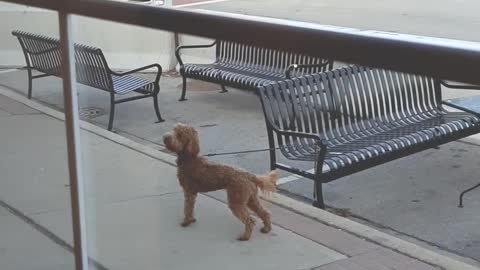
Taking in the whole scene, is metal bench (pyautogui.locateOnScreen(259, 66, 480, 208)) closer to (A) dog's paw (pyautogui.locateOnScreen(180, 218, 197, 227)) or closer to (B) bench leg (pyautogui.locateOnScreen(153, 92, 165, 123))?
(A) dog's paw (pyautogui.locateOnScreen(180, 218, 197, 227))

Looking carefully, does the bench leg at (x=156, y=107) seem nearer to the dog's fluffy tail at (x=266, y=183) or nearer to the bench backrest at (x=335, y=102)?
the bench backrest at (x=335, y=102)

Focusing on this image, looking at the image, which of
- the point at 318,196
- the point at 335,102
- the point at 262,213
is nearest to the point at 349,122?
the point at 335,102

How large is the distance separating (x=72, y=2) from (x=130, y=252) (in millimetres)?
1875

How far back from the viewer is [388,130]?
6324 mm

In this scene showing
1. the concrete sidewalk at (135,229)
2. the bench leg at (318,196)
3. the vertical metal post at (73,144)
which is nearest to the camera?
the vertical metal post at (73,144)

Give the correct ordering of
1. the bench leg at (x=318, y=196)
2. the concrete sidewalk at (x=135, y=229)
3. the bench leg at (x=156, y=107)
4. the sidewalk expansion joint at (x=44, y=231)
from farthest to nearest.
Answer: the bench leg at (x=156, y=107) < the bench leg at (x=318, y=196) < the concrete sidewalk at (x=135, y=229) < the sidewalk expansion joint at (x=44, y=231)

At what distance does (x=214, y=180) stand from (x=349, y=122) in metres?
2.19

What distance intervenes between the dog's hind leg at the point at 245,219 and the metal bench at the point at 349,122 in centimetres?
113

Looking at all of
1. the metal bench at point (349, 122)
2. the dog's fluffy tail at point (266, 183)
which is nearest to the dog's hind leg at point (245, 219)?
the dog's fluffy tail at point (266, 183)

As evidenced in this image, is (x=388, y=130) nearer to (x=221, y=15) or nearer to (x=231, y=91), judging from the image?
(x=231, y=91)

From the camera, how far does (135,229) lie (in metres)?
4.18

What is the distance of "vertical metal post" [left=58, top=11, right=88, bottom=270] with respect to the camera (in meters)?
2.47

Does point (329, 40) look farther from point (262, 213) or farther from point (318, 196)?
point (318, 196)

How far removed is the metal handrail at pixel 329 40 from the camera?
1.17m
